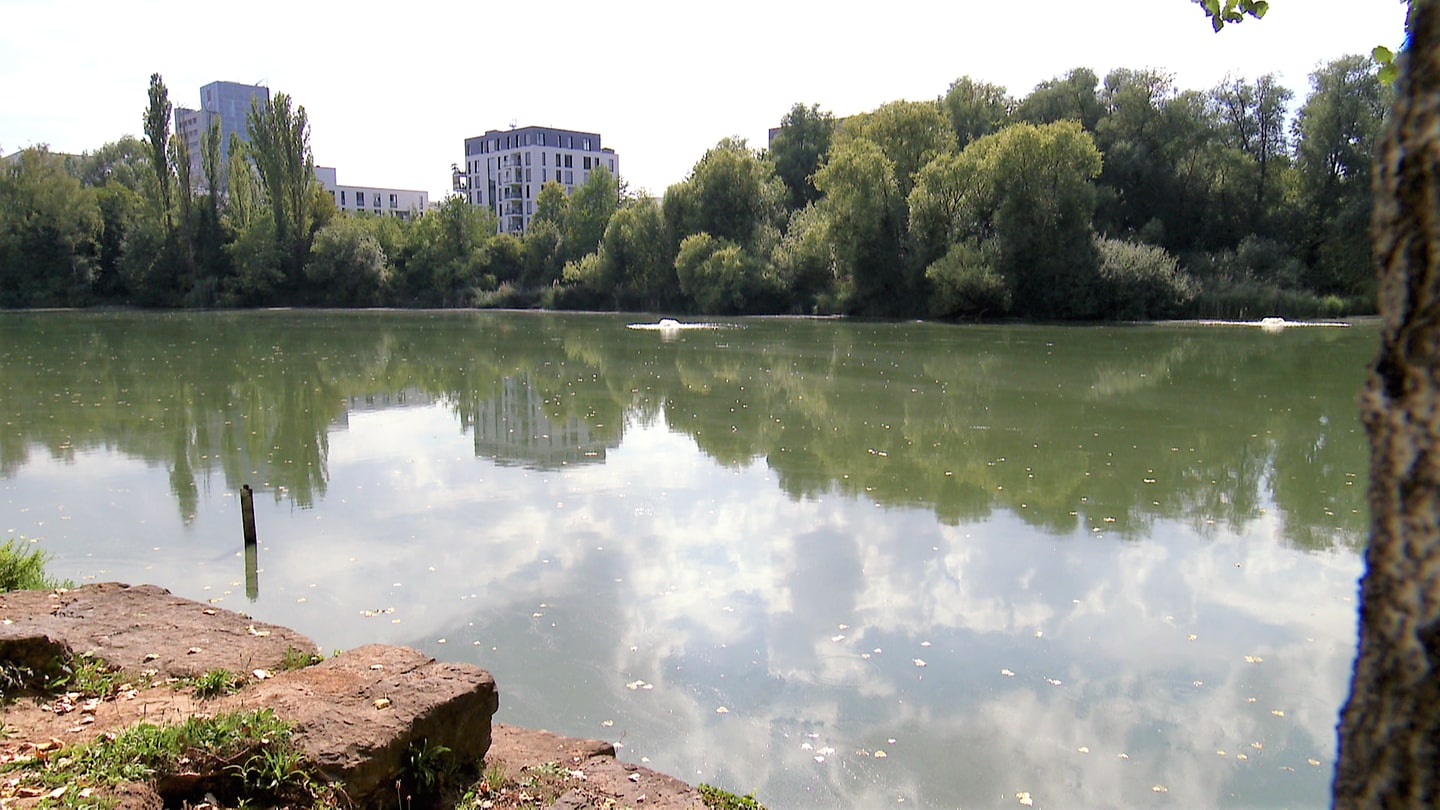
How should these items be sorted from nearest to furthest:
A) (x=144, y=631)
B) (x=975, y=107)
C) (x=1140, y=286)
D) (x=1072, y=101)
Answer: (x=144, y=631) < (x=1140, y=286) < (x=1072, y=101) < (x=975, y=107)

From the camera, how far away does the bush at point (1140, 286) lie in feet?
160

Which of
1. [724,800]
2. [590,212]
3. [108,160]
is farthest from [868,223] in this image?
[108,160]

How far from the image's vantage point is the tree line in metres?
49.2

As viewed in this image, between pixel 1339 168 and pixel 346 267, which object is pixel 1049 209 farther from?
pixel 346 267

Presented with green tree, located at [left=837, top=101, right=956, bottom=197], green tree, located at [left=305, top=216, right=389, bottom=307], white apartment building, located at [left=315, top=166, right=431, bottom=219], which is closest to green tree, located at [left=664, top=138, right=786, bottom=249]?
green tree, located at [left=837, top=101, right=956, bottom=197]

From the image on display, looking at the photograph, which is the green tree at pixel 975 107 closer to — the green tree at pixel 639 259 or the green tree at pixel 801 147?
the green tree at pixel 801 147

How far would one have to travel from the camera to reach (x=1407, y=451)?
155cm

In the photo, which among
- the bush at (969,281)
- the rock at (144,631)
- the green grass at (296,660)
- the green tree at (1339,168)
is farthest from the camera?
the green tree at (1339,168)

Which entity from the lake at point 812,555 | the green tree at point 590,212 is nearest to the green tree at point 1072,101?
the green tree at point 590,212

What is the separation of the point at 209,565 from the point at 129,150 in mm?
110046

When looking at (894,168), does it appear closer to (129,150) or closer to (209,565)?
(209,565)

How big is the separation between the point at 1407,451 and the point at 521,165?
13484 cm

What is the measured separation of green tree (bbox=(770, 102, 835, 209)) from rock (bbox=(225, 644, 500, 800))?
7016 cm

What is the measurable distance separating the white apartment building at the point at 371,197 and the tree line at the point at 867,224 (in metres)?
57.7
